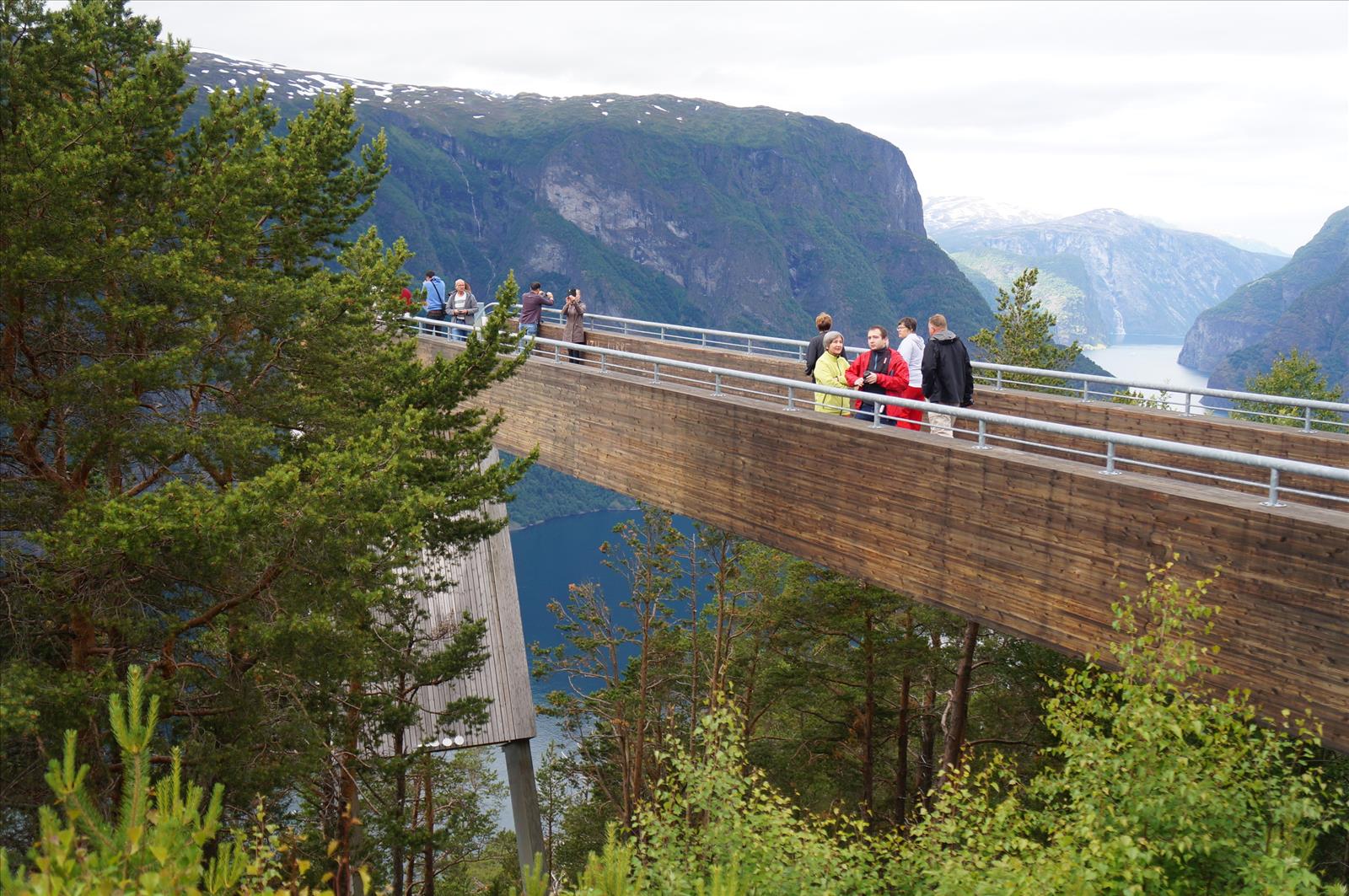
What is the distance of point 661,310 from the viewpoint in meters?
187

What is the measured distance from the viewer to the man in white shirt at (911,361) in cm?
988

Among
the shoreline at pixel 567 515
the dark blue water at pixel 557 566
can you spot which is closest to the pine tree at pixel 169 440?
the dark blue water at pixel 557 566

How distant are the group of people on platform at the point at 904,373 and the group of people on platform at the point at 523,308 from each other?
7.12 m

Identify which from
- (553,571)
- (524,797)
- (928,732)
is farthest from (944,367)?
(553,571)

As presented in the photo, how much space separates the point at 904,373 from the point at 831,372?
748 mm

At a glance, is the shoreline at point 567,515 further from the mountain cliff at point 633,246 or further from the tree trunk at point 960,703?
the tree trunk at point 960,703

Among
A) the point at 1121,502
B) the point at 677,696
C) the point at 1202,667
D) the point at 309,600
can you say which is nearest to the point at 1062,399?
the point at 1121,502

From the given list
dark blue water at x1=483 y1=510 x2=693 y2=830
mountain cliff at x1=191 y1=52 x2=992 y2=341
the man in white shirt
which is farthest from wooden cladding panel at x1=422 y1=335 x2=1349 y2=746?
mountain cliff at x1=191 y1=52 x2=992 y2=341

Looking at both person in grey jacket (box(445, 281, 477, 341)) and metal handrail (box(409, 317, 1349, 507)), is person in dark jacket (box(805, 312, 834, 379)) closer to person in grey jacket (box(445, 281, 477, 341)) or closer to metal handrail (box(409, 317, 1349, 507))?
metal handrail (box(409, 317, 1349, 507))

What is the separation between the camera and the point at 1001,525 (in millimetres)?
8086

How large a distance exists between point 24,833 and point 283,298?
16.8 ft

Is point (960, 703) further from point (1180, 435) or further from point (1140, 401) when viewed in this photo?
point (1180, 435)

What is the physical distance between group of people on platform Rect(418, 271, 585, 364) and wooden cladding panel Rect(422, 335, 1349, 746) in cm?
467

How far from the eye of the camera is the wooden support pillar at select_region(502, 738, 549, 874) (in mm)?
17453
